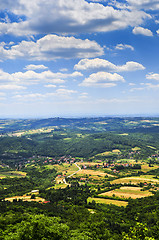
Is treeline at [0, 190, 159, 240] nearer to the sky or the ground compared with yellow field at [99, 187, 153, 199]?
nearer to the sky

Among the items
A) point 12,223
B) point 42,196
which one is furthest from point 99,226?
point 42,196

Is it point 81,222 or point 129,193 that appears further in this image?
point 129,193

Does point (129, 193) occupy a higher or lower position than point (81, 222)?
lower

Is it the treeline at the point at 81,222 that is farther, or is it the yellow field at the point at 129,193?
the yellow field at the point at 129,193

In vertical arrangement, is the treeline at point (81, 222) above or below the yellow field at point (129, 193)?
above

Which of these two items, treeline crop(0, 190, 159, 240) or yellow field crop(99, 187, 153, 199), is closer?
treeline crop(0, 190, 159, 240)

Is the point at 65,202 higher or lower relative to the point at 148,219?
lower

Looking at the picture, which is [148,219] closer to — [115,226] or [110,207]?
[115,226]

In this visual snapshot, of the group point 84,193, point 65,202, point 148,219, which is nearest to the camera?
point 148,219
